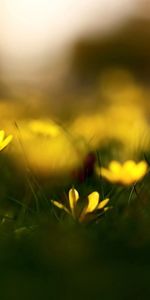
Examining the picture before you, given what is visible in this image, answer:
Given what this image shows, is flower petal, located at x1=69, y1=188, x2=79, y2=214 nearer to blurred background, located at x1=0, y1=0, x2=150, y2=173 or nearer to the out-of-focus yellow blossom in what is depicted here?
the out-of-focus yellow blossom

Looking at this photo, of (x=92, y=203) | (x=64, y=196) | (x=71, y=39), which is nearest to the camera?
(x=92, y=203)

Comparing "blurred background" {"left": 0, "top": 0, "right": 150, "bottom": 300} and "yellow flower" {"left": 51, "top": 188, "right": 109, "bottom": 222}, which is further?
"yellow flower" {"left": 51, "top": 188, "right": 109, "bottom": 222}

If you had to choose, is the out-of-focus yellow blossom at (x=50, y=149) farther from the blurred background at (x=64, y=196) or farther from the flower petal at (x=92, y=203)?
the flower petal at (x=92, y=203)

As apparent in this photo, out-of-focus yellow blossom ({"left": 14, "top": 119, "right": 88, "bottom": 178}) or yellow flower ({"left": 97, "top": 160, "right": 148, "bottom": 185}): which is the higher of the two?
out-of-focus yellow blossom ({"left": 14, "top": 119, "right": 88, "bottom": 178})

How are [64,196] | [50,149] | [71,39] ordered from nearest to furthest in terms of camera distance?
[64,196], [50,149], [71,39]

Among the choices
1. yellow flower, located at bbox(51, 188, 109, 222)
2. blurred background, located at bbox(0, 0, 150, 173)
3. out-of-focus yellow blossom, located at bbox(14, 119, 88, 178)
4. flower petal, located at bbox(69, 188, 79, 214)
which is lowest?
yellow flower, located at bbox(51, 188, 109, 222)

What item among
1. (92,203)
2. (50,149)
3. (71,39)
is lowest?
(92,203)

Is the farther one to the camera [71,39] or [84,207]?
[71,39]

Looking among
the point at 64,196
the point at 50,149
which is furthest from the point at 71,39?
the point at 64,196

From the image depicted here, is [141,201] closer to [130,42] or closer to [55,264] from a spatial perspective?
[55,264]

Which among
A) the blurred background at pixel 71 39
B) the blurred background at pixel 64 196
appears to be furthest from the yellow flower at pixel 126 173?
the blurred background at pixel 71 39

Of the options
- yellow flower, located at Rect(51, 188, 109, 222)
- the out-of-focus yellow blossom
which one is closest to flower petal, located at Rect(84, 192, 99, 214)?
yellow flower, located at Rect(51, 188, 109, 222)

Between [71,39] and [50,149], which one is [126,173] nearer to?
[50,149]
